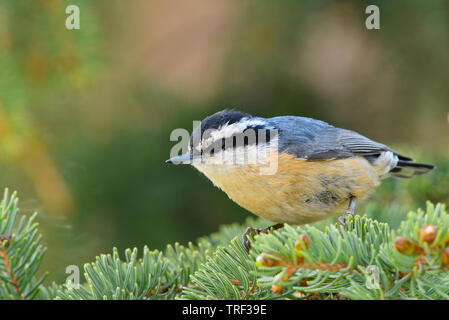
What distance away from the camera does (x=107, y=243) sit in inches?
114

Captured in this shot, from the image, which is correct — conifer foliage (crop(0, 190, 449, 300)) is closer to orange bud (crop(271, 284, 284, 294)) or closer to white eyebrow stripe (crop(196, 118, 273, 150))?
orange bud (crop(271, 284, 284, 294))

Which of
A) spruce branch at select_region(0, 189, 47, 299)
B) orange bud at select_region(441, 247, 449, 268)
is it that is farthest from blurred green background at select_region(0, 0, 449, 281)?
orange bud at select_region(441, 247, 449, 268)

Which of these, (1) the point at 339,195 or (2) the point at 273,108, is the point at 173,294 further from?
(2) the point at 273,108

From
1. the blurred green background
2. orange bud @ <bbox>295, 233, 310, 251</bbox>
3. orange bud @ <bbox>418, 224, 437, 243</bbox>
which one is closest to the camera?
orange bud @ <bbox>418, 224, 437, 243</bbox>

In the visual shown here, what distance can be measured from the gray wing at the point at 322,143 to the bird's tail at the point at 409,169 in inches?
2.2

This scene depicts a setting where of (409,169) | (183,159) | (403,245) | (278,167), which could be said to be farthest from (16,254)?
(409,169)

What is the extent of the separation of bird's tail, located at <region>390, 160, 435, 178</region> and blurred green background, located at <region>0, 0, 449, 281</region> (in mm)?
38

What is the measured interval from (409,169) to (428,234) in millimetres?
1721

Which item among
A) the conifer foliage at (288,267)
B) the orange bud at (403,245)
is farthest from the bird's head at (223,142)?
the orange bud at (403,245)

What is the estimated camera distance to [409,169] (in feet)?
8.93

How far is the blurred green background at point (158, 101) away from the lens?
2684 mm

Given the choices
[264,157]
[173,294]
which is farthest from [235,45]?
[173,294]

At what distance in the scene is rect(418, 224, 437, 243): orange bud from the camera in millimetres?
1094

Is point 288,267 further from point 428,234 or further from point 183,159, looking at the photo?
point 183,159
